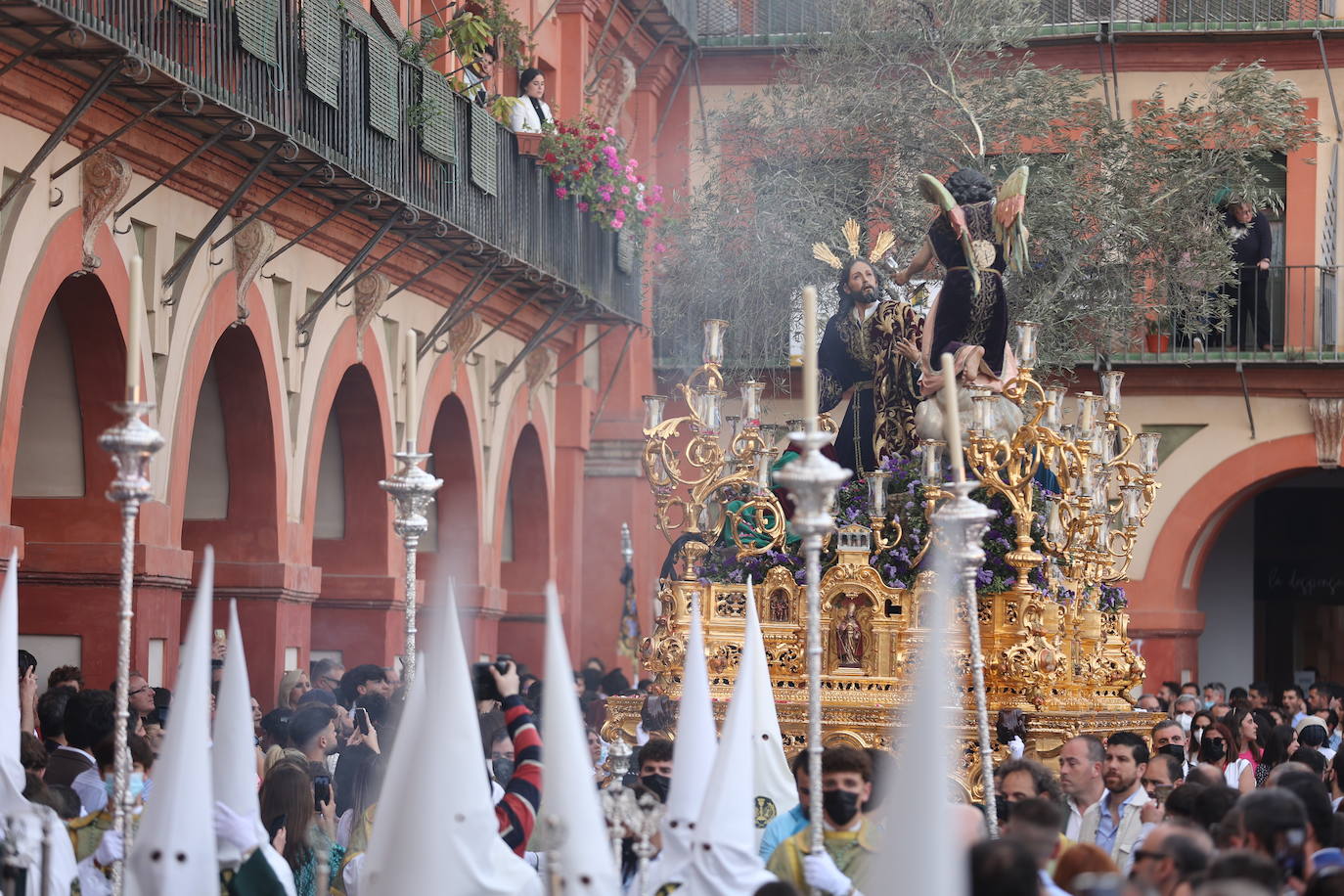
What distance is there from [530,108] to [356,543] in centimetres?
447

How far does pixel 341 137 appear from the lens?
1636cm

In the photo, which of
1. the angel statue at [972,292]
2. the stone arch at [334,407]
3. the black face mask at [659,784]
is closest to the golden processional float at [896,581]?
the angel statue at [972,292]

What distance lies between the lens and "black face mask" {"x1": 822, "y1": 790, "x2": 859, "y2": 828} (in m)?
7.42

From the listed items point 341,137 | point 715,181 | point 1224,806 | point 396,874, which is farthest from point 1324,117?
point 396,874

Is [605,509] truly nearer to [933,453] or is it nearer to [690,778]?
[933,453]

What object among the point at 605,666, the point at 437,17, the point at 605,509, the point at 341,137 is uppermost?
the point at 437,17

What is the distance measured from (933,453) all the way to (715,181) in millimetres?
15784

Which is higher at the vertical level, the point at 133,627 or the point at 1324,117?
the point at 1324,117

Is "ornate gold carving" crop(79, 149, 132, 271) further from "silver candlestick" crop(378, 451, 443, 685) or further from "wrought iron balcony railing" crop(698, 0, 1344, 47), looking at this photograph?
"wrought iron balcony railing" crop(698, 0, 1344, 47)

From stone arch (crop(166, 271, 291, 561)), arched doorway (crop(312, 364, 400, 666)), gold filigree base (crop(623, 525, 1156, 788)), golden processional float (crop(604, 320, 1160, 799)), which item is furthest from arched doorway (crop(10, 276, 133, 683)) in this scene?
arched doorway (crop(312, 364, 400, 666))

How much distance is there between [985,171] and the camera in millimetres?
24469


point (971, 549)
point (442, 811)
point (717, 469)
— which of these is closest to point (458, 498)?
point (717, 469)

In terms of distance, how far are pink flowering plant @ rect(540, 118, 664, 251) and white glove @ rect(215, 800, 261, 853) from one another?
1456cm

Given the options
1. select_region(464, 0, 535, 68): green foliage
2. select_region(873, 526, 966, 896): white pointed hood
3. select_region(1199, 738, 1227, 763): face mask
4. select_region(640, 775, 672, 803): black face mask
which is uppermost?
select_region(464, 0, 535, 68): green foliage
